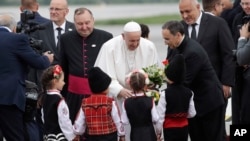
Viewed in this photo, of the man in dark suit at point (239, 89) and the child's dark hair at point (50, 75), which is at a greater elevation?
the child's dark hair at point (50, 75)

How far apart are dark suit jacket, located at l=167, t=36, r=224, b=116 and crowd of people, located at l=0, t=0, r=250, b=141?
0.03ft

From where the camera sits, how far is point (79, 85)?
11555 millimetres

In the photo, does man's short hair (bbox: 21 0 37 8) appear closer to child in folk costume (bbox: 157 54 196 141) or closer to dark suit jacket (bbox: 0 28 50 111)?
dark suit jacket (bbox: 0 28 50 111)

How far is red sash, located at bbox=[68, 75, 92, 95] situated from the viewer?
1152 centimetres

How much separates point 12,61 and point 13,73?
13 cm

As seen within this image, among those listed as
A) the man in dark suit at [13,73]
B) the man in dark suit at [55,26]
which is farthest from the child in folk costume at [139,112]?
the man in dark suit at [55,26]

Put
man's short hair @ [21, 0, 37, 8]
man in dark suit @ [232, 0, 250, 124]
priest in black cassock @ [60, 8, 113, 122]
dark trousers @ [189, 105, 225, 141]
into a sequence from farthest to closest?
1. man's short hair @ [21, 0, 37, 8]
2. priest in black cassock @ [60, 8, 113, 122]
3. man in dark suit @ [232, 0, 250, 124]
4. dark trousers @ [189, 105, 225, 141]

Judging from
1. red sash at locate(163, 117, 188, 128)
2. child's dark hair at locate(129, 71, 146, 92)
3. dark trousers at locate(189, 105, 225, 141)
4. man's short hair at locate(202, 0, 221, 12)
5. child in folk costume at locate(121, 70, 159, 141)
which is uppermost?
man's short hair at locate(202, 0, 221, 12)

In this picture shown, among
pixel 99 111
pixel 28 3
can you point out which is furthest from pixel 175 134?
pixel 28 3

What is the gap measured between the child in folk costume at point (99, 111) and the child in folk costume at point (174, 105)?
51 centimetres

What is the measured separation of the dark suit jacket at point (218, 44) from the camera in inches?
450

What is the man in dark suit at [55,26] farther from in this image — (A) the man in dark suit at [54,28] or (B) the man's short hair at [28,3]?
(B) the man's short hair at [28,3]

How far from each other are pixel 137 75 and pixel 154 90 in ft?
1.83

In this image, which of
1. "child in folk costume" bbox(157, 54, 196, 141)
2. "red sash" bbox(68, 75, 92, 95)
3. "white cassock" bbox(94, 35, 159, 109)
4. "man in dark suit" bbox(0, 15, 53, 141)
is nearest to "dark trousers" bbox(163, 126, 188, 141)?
"child in folk costume" bbox(157, 54, 196, 141)
